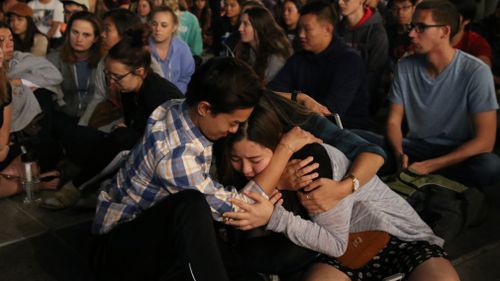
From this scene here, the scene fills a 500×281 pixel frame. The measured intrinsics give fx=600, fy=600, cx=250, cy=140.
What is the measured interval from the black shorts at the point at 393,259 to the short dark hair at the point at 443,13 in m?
1.61

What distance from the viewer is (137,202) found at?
2432 millimetres

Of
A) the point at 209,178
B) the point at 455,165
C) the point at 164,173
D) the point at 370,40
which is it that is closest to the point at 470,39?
the point at 370,40

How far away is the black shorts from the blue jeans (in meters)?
1.10

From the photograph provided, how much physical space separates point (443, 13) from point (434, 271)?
1843 mm

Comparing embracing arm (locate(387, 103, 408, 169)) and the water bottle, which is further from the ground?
embracing arm (locate(387, 103, 408, 169))

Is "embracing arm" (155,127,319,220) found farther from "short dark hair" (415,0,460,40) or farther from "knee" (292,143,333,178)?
"short dark hair" (415,0,460,40)

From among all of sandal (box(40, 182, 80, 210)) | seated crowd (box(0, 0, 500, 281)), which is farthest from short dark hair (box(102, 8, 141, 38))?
sandal (box(40, 182, 80, 210))

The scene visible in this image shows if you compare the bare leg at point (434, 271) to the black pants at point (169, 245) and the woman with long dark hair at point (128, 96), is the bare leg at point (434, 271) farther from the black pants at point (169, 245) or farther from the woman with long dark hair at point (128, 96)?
the woman with long dark hair at point (128, 96)

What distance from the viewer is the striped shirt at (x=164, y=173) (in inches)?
89.4

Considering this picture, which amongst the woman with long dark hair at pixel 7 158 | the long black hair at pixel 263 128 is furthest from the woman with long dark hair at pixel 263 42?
the long black hair at pixel 263 128

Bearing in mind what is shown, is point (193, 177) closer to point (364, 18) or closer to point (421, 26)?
point (421, 26)

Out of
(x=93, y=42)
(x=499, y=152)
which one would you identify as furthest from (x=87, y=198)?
(x=499, y=152)

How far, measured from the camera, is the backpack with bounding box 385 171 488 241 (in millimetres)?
3154

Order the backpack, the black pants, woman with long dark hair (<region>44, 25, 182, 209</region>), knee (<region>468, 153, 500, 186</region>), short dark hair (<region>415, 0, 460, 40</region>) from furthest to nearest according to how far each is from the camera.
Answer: woman with long dark hair (<region>44, 25, 182, 209</region>) < short dark hair (<region>415, 0, 460, 40</region>) < knee (<region>468, 153, 500, 186</region>) < the backpack < the black pants
